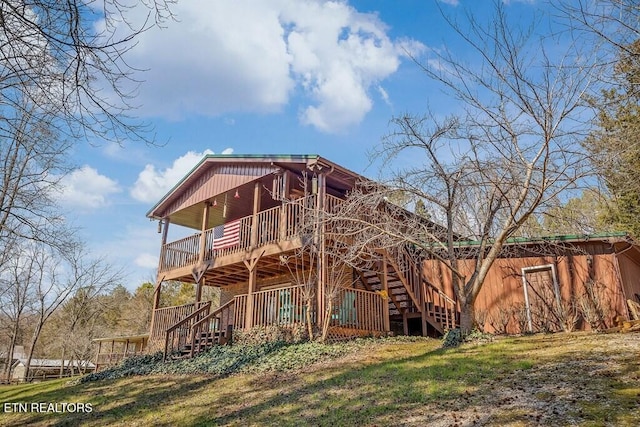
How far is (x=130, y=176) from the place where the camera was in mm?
8430

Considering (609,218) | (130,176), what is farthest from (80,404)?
(609,218)

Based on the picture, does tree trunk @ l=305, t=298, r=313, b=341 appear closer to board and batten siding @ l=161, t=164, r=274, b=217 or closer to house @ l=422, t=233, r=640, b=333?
board and batten siding @ l=161, t=164, r=274, b=217

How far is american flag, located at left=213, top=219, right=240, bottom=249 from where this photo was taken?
49.9 ft

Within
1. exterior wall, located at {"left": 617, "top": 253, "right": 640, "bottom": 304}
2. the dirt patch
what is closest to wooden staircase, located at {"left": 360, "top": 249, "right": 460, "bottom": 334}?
exterior wall, located at {"left": 617, "top": 253, "right": 640, "bottom": 304}

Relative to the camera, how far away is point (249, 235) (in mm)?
15023

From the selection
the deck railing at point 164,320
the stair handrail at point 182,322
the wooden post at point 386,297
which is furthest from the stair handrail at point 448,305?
the deck railing at point 164,320

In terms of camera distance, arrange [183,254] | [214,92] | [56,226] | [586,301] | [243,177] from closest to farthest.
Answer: [214,92]
[56,226]
[586,301]
[243,177]
[183,254]

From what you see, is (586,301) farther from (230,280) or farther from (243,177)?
(230,280)

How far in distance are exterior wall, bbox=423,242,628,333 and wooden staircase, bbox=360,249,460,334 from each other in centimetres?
127

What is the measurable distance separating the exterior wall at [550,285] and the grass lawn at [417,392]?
8.44 ft

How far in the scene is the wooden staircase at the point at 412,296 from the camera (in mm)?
13891

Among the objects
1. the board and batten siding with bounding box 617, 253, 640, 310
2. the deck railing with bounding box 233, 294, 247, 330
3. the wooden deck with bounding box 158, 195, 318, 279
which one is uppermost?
the wooden deck with bounding box 158, 195, 318, 279

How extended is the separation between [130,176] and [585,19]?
7683 mm

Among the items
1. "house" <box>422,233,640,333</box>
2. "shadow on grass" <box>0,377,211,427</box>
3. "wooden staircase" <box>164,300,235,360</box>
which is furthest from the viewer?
"wooden staircase" <box>164,300,235,360</box>
